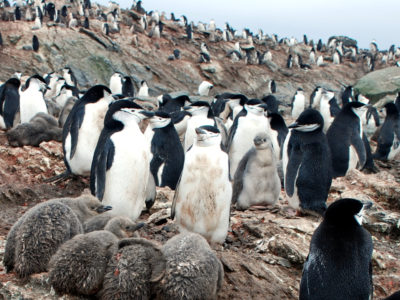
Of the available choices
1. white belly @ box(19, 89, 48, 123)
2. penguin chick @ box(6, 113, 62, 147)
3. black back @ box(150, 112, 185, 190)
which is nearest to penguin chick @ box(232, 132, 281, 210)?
black back @ box(150, 112, 185, 190)

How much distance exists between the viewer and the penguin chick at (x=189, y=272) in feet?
11.6

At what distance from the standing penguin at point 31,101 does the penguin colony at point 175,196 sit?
26mm

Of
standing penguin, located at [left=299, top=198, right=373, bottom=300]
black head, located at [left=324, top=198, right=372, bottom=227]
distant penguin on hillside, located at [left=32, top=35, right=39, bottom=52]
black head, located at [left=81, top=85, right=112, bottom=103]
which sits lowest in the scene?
standing penguin, located at [left=299, top=198, right=373, bottom=300]

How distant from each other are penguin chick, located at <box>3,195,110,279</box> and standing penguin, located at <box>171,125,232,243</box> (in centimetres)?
190

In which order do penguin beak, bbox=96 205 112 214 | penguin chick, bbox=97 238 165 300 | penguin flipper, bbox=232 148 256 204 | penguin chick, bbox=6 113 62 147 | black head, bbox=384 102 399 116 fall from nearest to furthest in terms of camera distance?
penguin chick, bbox=97 238 165 300 < penguin beak, bbox=96 205 112 214 < penguin flipper, bbox=232 148 256 204 < penguin chick, bbox=6 113 62 147 < black head, bbox=384 102 399 116

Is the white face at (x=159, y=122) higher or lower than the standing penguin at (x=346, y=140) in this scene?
higher

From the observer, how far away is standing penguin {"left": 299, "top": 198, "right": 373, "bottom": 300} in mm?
3914

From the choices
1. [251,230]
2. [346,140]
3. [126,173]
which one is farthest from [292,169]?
[346,140]

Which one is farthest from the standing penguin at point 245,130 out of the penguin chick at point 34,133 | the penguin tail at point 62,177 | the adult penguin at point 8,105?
the adult penguin at point 8,105

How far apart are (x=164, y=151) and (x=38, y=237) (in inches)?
173

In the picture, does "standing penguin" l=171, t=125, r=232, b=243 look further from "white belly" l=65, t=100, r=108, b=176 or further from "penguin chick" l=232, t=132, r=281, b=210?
"white belly" l=65, t=100, r=108, b=176

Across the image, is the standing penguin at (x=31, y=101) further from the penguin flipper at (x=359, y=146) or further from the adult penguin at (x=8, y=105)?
the penguin flipper at (x=359, y=146)

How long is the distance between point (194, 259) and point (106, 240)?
0.66 meters

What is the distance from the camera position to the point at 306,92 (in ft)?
109
